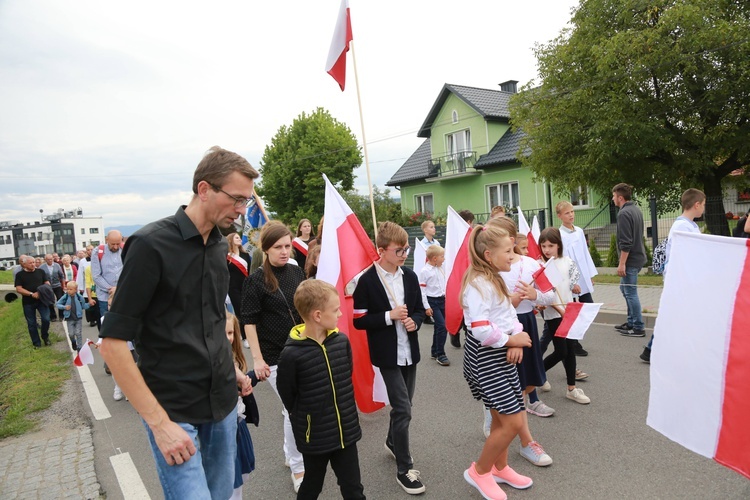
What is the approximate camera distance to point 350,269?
426 cm

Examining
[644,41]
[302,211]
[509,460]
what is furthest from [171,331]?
[302,211]

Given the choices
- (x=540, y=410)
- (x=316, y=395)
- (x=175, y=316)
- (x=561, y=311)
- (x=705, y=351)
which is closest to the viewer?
(x=175, y=316)

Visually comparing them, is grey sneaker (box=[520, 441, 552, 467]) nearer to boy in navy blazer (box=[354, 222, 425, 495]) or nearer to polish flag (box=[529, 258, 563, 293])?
boy in navy blazer (box=[354, 222, 425, 495])

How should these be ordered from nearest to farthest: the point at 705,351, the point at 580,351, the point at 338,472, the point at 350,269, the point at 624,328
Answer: the point at 705,351
the point at 338,472
the point at 350,269
the point at 580,351
the point at 624,328

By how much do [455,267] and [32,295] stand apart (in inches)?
370

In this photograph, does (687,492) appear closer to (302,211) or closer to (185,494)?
(185,494)

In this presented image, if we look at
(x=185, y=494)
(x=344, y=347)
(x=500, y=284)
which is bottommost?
(x=185, y=494)

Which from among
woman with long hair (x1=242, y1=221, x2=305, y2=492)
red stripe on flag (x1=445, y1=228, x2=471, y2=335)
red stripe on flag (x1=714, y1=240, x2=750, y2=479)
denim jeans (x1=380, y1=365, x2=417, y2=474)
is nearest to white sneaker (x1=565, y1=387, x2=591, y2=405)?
red stripe on flag (x1=445, y1=228, x2=471, y2=335)

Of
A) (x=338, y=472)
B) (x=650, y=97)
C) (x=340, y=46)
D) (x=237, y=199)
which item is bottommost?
(x=338, y=472)

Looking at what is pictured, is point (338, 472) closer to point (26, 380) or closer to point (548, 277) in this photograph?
point (548, 277)

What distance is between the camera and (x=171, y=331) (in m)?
2.10

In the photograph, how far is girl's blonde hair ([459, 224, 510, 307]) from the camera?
3500mm

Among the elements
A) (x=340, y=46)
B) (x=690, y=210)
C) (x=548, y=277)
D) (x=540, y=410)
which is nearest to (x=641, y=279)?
(x=690, y=210)

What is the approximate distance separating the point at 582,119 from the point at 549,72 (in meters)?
2.21
